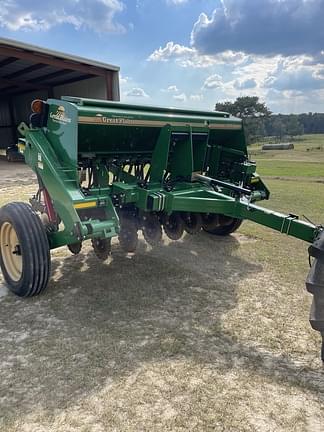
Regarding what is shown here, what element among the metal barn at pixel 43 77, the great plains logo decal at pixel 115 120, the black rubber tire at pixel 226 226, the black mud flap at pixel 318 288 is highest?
the metal barn at pixel 43 77

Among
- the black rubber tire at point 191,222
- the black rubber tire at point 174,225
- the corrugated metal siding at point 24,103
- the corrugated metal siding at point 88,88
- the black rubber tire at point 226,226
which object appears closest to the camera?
the black rubber tire at point 174,225

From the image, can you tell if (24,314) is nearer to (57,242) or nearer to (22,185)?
(57,242)

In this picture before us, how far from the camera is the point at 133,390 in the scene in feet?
7.35

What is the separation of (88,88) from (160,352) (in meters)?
14.7

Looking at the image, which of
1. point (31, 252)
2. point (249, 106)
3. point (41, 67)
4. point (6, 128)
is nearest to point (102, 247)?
point (31, 252)

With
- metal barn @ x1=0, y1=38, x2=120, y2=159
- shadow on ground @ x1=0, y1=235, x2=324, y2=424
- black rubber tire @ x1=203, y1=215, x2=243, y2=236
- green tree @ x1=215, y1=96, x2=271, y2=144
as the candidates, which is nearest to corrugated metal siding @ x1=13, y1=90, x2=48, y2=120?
metal barn @ x1=0, y1=38, x2=120, y2=159

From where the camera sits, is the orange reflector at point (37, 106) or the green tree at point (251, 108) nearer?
the orange reflector at point (37, 106)

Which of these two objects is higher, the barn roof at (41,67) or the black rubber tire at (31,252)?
the barn roof at (41,67)

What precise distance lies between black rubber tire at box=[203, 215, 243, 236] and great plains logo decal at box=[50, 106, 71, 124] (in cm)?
245

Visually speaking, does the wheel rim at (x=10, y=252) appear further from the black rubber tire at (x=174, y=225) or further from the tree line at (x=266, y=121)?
the tree line at (x=266, y=121)

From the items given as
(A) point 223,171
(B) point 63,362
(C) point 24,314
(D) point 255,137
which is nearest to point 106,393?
(B) point 63,362

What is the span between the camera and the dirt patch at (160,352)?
2.05 m

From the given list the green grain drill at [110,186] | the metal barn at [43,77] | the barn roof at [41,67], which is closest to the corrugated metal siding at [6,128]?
the metal barn at [43,77]

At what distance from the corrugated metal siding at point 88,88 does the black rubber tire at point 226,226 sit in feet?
35.7
